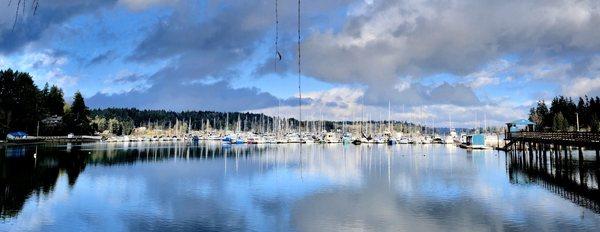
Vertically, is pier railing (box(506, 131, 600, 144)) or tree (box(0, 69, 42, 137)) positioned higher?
tree (box(0, 69, 42, 137))

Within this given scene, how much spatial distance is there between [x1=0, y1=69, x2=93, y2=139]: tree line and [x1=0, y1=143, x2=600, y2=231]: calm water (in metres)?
62.8

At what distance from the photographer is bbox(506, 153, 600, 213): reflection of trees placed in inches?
1580

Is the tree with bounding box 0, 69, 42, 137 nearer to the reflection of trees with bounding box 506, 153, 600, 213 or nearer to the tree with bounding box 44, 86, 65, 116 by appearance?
the tree with bounding box 44, 86, 65, 116

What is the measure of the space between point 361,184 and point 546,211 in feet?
73.5

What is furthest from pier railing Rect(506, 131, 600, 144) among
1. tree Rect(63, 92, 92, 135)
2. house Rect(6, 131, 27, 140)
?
tree Rect(63, 92, 92, 135)

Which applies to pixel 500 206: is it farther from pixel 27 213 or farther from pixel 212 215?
pixel 27 213

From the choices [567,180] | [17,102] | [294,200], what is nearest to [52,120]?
[17,102]

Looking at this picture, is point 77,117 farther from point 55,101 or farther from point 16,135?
point 16,135

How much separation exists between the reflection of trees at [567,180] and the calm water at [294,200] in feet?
0.36

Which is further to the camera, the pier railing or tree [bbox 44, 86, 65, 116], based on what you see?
tree [bbox 44, 86, 65, 116]

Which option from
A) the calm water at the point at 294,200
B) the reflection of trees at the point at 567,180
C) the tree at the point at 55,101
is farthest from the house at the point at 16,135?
the reflection of trees at the point at 567,180

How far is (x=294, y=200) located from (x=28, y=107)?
4357 inches

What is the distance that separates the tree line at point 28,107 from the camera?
396 feet

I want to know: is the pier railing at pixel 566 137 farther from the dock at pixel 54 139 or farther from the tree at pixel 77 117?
the tree at pixel 77 117
